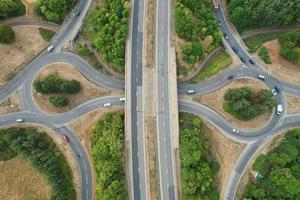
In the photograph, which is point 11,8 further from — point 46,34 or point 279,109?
point 279,109

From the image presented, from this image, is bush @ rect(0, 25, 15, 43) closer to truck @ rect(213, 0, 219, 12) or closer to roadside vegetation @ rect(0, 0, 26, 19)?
roadside vegetation @ rect(0, 0, 26, 19)

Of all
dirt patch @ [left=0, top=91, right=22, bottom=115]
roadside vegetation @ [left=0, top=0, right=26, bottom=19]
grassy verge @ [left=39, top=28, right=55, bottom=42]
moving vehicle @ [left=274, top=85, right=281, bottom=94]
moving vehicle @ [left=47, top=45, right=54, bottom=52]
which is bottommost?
dirt patch @ [left=0, top=91, right=22, bottom=115]

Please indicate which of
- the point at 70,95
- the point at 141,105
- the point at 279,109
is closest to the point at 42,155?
the point at 70,95

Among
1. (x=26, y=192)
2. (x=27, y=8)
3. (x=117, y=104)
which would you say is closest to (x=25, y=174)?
(x=26, y=192)

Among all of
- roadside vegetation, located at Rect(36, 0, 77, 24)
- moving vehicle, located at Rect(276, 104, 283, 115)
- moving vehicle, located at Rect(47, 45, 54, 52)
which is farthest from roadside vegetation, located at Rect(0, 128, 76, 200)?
moving vehicle, located at Rect(276, 104, 283, 115)

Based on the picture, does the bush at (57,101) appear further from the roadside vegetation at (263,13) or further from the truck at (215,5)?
the roadside vegetation at (263,13)

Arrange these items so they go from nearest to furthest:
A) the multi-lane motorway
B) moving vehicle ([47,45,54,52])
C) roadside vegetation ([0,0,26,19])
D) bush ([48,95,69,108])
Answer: the multi-lane motorway
bush ([48,95,69,108])
roadside vegetation ([0,0,26,19])
moving vehicle ([47,45,54,52])

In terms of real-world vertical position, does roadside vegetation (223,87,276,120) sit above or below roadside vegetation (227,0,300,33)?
below

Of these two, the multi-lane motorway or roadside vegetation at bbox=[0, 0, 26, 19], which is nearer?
the multi-lane motorway
